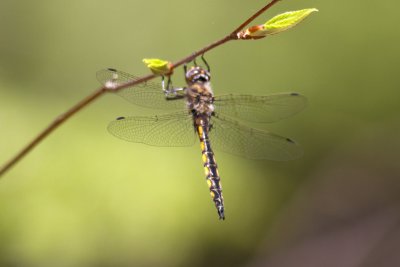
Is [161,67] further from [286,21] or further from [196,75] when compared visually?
[196,75]

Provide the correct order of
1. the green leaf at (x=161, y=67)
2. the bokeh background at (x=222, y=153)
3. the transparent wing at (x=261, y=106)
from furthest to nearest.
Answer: the bokeh background at (x=222, y=153) < the transparent wing at (x=261, y=106) < the green leaf at (x=161, y=67)

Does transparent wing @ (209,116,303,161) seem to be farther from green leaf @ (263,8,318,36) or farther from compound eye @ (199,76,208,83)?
green leaf @ (263,8,318,36)

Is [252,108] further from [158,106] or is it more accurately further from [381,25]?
[381,25]

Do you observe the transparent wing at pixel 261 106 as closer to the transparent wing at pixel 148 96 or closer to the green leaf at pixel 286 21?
the transparent wing at pixel 148 96

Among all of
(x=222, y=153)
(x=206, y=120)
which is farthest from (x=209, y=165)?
(x=222, y=153)

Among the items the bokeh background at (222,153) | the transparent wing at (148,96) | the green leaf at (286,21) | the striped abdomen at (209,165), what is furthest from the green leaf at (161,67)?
the bokeh background at (222,153)

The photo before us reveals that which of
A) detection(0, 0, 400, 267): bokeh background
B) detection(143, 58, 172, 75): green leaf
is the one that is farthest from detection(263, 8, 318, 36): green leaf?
detection(0, 0, 400, 267): bokeh background

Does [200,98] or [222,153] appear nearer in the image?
[200,98]
